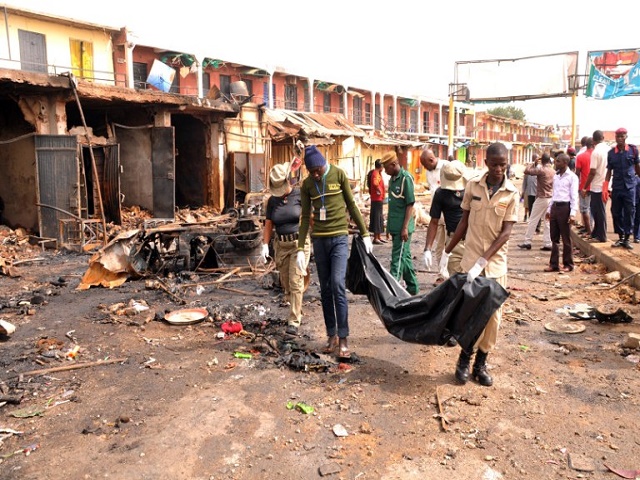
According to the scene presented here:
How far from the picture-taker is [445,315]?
410 centimetres

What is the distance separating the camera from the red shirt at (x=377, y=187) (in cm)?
1208

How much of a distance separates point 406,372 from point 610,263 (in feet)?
17.6

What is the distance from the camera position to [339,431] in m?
3.52

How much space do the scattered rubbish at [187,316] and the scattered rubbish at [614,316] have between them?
174 inches

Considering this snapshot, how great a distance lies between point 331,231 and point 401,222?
1813 millimetres

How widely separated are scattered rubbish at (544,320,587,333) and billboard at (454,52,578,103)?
15.5 m

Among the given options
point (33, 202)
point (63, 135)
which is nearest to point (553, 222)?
point (63, 135)

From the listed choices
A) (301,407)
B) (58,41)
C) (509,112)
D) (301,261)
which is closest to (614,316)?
(301,261)

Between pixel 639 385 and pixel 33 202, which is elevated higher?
pixel 33 202

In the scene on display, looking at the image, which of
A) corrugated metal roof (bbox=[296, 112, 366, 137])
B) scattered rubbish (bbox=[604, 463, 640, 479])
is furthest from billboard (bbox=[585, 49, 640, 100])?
scattered rubbish (bbox=[604, 463, 640, 479])

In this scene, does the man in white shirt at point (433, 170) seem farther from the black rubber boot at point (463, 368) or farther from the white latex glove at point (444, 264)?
the black rubber boot at point (463, 368)

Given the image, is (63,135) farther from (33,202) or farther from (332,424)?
(332,424)

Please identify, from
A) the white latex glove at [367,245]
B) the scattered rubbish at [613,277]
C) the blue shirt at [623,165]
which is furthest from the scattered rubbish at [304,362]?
the blue shirt at [623,165]

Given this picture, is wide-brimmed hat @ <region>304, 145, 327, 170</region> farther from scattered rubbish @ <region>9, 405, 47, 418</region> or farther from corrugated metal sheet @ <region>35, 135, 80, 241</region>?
corrugated metal sheet @ <region>35, 135, 80, 241</region>
